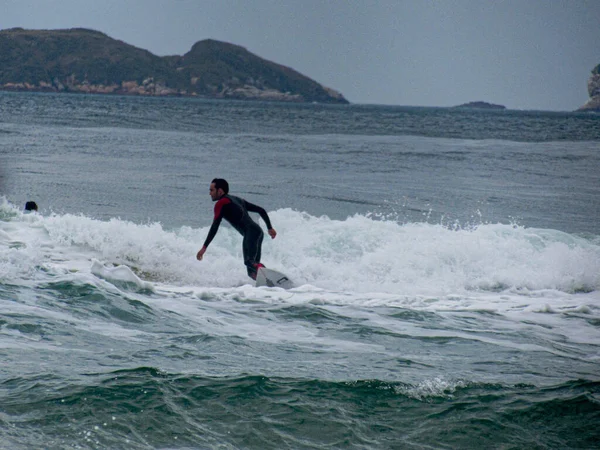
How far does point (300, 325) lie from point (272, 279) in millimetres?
2183

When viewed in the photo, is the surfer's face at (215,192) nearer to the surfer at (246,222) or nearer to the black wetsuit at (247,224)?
the surfer at (246,222)

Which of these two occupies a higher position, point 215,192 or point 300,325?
→ point 215,192

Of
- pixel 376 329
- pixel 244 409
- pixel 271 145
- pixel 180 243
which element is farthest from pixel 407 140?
pixel 244 409

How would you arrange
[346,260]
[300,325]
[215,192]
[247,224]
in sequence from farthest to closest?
[346,260]
[247,224]
[215,192]
[300,325]

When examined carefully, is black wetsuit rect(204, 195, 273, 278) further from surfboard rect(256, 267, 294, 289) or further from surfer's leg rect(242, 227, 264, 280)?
surfboard rect(256, 267, 294, 289)

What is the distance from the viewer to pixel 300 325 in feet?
28.5

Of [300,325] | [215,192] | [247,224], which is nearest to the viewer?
[300,325]

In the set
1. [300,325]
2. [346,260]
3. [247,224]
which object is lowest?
[300,325]

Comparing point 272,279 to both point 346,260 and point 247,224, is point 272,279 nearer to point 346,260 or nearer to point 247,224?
point 247,224

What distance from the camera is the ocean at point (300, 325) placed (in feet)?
17.7

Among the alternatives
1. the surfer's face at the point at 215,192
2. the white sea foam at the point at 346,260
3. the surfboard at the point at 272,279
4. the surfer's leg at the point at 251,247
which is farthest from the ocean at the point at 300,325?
the surfer's face at the point at 215,192

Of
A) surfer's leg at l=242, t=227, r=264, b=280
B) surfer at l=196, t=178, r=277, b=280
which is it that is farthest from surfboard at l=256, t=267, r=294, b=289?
surfer's leg at l=242, t=227, r=264, b=280

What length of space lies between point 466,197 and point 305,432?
62.0 ft

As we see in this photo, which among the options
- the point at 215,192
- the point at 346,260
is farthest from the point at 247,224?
the point at 346,260
